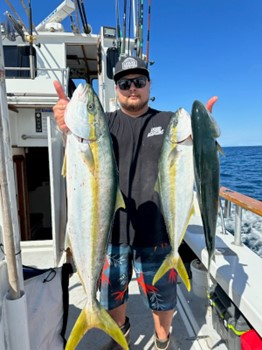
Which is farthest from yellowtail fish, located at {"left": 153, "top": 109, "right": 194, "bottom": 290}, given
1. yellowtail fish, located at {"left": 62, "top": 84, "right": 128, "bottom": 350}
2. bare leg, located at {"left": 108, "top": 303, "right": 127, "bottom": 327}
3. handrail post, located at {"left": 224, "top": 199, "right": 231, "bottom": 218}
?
handrail post, located at {"left": 224, "top": 199, "right": 231, "bottom": 218}

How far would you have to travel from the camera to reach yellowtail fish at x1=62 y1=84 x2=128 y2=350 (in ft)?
4.63

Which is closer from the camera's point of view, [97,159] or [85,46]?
[97,159]

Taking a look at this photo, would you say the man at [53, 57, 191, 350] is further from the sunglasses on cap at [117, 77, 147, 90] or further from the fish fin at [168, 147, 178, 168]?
the fish fin at [168, 147, 178, 168]

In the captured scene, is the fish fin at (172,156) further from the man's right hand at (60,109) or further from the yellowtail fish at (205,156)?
the man's right hand at (60,109)

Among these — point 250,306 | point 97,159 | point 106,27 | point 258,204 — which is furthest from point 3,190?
point 106,27

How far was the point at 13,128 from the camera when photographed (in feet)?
19.2

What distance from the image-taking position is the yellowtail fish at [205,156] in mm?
1354

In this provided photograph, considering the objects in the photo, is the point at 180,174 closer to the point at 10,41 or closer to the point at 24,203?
the point at 24,203

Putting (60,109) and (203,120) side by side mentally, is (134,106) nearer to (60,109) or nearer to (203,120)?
(60,109)

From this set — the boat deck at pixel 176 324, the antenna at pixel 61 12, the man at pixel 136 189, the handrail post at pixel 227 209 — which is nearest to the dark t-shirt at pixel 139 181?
the man at pixel 136 189

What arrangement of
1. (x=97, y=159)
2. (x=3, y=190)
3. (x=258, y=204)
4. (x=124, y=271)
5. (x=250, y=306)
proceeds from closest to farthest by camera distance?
1. (x=3, y=190)
2. (x=97, y=159)
3. (x=250, y=306)
4. (x=124, y=271)
5. (x=258, y=204)

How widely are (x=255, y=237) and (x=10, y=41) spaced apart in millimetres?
6587

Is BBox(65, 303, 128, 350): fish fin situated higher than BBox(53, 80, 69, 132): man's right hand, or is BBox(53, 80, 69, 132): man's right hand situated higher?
BBox(53, 80, 69, 132): man's right hand

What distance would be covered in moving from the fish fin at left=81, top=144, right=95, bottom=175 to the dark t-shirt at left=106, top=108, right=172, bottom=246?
50cm
